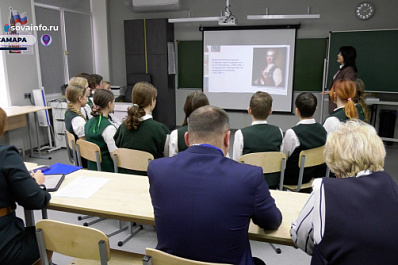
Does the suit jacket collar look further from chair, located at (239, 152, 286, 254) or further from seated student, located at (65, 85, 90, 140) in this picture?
seated student, located at (65, 85, 90, 140)

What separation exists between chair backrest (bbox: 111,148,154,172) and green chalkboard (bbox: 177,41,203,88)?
4.70 metres

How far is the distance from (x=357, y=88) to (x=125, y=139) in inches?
98.6

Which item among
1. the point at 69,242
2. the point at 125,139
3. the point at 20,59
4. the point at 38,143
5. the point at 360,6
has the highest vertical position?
the point at 360,6

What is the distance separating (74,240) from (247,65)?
5729 mm

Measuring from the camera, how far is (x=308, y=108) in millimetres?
2715

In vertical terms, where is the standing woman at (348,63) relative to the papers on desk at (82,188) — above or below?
above

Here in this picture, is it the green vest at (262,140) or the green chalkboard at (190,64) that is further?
the green chalkboard at (190,64)

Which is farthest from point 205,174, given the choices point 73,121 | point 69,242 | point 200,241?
point 73,121

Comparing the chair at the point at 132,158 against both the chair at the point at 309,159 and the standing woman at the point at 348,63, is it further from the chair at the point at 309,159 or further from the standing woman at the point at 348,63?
the standing woman at the point at 348,63

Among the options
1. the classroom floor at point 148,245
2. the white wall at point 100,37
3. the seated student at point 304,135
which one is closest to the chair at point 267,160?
the seated student at point 304,135

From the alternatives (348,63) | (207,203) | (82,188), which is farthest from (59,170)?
(348,63)

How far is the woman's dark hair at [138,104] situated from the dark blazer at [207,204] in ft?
4.51

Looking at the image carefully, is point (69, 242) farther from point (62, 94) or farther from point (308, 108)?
point (62, 94)

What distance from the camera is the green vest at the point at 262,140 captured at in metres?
2.58
